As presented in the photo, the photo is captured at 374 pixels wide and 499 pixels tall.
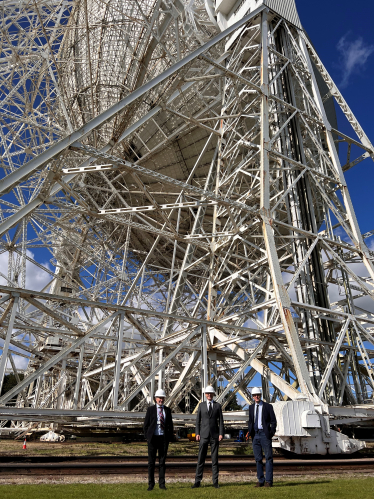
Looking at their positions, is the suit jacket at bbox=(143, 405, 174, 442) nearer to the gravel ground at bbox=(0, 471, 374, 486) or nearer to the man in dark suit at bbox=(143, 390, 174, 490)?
the man in dark suit at bbox=(143, 390, 174, 490)

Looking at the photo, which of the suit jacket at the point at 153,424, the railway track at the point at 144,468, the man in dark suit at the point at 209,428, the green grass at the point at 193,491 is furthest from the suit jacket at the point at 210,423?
the railway track at the point at 144,468

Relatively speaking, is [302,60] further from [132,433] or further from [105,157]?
[132,433]

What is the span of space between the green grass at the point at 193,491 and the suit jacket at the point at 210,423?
0.60 m

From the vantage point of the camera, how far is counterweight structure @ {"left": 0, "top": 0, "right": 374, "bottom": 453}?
9.57 m

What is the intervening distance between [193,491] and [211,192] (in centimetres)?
735

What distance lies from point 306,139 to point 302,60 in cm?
284

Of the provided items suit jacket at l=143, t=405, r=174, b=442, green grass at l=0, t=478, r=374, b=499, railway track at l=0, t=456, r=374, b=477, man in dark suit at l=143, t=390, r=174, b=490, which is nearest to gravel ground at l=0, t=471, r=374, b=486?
railway track at l=0, t=456, r=374, b=477

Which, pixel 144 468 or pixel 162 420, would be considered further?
A: pixel 144 468

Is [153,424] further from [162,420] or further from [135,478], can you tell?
[135,478]

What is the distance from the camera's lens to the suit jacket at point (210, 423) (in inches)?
216

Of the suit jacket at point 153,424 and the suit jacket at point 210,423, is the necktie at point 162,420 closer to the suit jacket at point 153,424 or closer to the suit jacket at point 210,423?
the suit jacket at point 153,424

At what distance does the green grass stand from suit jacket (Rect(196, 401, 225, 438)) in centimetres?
60

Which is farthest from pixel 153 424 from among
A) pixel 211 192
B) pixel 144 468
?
pixel 211 192

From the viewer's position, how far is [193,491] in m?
4.74
